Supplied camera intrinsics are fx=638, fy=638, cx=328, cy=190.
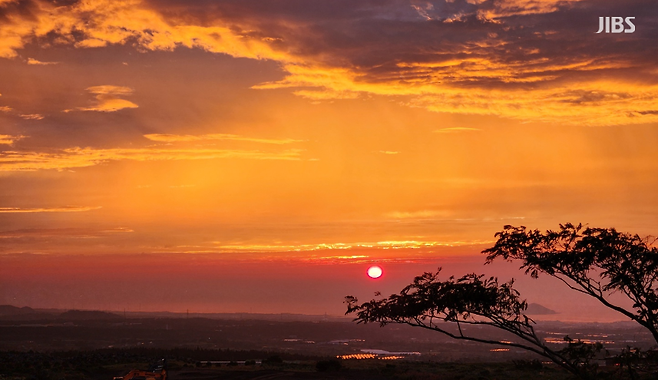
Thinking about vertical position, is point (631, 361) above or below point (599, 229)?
below

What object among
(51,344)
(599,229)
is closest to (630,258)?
(599,229)

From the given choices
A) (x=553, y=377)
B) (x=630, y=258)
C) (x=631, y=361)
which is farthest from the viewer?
(x=553, y=377)

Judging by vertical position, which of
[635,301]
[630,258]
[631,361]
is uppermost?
[630,258]

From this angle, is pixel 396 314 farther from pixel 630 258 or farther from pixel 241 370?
pixel 241 370

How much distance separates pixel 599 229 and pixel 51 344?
637ft

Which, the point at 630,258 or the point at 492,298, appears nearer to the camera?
the point at 630,258

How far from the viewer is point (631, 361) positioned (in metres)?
27.9

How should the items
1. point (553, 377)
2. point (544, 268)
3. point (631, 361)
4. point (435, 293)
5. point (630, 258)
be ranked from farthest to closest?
point (553, 377) → point (435, 293) → point (544, 268) → point (630, 258) → point (631, 361)

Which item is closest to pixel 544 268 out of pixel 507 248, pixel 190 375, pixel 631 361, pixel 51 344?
pixel 507 248

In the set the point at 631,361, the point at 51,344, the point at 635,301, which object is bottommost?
the point at 51,344

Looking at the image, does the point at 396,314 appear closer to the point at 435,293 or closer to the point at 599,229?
the point at 435,293

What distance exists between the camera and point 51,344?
633 feet

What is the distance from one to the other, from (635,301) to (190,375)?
42830 millimetres

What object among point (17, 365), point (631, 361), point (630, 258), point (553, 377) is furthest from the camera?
point (17, 365)
